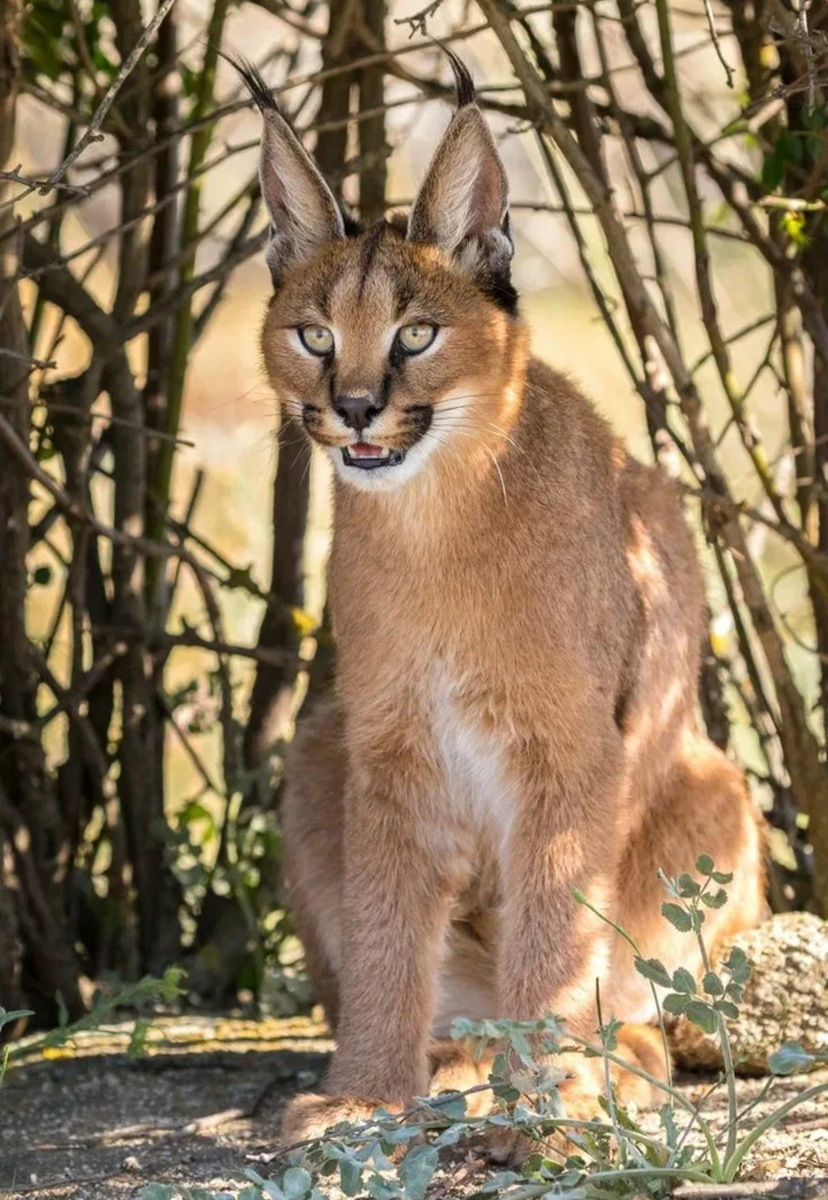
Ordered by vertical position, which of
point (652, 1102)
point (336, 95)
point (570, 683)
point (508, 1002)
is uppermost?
point (336, 95)

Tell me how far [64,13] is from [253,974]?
11.4 ft

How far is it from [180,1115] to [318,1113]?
685 mm

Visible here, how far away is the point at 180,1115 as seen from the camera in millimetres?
4852

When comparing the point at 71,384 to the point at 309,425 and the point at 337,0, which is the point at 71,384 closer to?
the point at 337,0

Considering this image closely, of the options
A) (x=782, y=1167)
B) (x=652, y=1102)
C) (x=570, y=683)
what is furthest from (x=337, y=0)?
(x=782, y=1167)

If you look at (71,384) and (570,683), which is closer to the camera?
(570,683)

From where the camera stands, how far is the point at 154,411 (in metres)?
6.51

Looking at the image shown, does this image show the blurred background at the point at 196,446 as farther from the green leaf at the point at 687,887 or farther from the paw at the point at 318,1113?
the green leaf at the point at 687,887

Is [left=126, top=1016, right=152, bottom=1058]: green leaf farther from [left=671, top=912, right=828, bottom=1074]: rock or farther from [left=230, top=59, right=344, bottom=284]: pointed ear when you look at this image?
[left=230, top=59, right=344, bottom=284]: pointed ear

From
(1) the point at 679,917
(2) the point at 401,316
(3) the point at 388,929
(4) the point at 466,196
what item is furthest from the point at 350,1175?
(4) the point at 466,196

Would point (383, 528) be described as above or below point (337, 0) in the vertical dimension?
below

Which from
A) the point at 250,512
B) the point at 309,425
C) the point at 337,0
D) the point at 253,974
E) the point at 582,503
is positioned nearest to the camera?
the point at 309,425

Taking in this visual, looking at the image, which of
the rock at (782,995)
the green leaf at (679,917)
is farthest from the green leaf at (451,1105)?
the rock at (782,995)

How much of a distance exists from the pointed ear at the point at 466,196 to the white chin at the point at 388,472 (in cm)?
53
